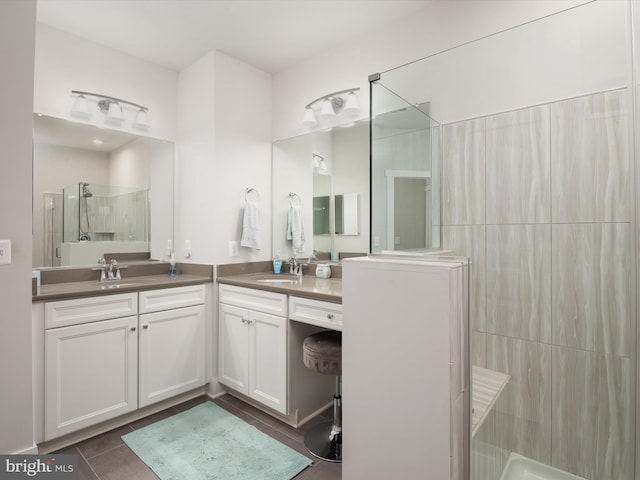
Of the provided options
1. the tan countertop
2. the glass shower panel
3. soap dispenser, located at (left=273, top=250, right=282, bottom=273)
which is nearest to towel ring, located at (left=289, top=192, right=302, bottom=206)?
soap dispenser, located at (left=273, top=250, right=282, bottom=273)

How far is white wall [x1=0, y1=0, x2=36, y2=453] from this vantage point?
1632 mm

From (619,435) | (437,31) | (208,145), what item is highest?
(437,31)

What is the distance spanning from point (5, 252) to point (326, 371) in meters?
1.70

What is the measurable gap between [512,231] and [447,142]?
0.42 meters

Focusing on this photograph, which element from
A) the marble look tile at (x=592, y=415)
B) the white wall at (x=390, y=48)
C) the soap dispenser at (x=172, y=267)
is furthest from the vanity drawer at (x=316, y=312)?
the white wall at (x=390, y=48)

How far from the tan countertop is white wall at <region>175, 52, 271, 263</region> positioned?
20 centimetres

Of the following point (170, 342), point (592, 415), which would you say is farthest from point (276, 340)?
point (592, 415)

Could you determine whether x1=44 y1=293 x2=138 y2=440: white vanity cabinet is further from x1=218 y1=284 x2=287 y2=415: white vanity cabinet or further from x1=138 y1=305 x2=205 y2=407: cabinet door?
x1=218 y1=284 x2=287 y2=415: white vanity cabinet

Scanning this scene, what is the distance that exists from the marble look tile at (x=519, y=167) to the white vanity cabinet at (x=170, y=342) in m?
2.13

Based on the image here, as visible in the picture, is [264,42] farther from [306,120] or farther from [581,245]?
[581,245]

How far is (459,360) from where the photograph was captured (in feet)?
3.77

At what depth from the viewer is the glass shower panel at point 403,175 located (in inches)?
53.9

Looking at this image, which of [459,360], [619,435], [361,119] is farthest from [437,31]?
[619,435]

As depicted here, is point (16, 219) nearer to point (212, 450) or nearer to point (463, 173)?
point (212, 450)
